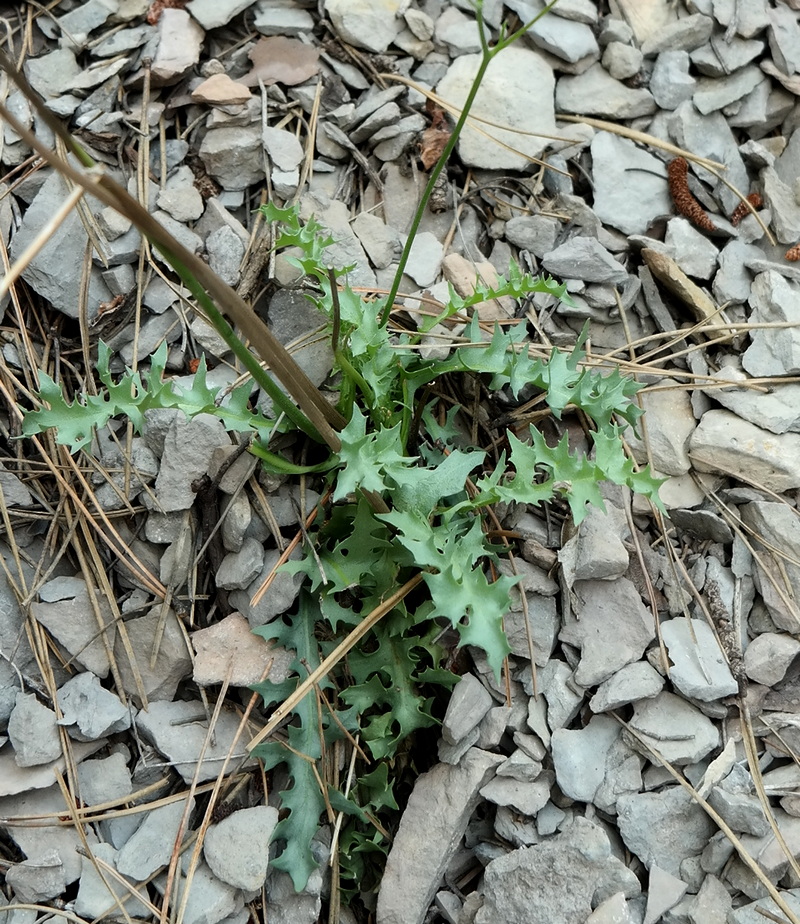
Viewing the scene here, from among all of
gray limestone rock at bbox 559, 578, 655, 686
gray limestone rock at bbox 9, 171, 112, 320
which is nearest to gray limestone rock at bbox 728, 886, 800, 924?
gray limestone rock at bbox 559, 578, 655, 686

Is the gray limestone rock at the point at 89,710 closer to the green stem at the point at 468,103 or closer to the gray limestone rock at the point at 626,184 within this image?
the green stem at the point at 468,103

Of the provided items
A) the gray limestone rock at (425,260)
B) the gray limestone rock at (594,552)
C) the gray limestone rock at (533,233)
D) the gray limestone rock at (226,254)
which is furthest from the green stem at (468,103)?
the gray limestone rock at (594,552)

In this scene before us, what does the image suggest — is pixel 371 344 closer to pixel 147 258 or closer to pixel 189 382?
pixel 189 382

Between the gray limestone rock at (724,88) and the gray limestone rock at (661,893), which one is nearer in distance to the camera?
the gray limestone rock at (661,893)

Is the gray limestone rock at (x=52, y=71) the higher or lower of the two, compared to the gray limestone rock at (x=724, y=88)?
higher

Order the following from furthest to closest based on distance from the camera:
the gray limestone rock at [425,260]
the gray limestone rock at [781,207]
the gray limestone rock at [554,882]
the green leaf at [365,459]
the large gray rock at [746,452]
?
the gray limestone rock at [781,207], the gray limestone rock at [425,260], the large gray rock at [746,452], the gray limestone rock at [554,882], the green leaf at [365,459]

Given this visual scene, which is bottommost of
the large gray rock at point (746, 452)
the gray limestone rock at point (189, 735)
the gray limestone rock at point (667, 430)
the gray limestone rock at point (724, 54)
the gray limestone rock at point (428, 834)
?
the gray limestone rock at point (428, 834)

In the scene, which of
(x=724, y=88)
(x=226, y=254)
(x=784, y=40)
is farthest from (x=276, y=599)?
(x=784, y=40)

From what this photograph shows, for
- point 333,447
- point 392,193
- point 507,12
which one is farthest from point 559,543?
point 507,12
